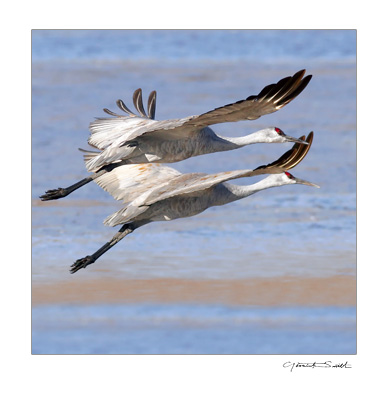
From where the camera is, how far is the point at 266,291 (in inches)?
656

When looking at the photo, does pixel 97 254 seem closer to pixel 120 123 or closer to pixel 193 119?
pixel 120 123

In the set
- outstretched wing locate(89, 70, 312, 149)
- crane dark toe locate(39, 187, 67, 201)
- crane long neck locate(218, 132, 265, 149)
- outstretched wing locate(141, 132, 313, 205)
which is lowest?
crane dark toe locate(39, 187, 67, 201)

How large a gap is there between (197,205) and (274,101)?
1.60 metres

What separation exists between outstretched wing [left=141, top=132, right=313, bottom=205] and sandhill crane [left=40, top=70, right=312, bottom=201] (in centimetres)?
15

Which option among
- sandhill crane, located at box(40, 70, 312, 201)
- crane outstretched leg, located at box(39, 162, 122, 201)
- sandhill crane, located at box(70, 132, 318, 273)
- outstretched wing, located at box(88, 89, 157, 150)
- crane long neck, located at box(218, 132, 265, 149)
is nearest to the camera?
sandhill crane, located at box(40, 70, 312, 201)

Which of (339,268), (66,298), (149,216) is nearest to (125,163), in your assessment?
(149,216)

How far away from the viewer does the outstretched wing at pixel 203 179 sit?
49.0 feet

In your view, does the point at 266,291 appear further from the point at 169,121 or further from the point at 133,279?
the point at 169,121

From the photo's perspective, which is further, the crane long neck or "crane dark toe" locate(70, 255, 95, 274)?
"crane dark toe" locate(70, 255, 95, 274)

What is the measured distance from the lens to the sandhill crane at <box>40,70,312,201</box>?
1447 cm

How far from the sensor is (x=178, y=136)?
15.5 metres

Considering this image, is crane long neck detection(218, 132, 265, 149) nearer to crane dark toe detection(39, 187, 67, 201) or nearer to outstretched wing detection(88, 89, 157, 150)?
outstretched wing detection(88, 89, 157, 150)

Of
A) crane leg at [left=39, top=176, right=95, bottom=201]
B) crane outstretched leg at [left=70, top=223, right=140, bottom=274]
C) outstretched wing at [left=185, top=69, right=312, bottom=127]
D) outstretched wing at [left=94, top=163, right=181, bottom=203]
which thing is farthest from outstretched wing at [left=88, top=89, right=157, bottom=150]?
outstretched wing at [left=185, top=69, right=312, bottom=127]

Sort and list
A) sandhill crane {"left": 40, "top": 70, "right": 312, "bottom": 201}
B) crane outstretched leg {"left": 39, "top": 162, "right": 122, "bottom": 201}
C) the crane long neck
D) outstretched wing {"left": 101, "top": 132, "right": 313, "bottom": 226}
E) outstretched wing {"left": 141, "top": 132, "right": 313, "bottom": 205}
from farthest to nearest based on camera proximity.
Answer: crane outstretched leg {"left": 39, "top": 162, "right": 122, "bottom": 201}
the crane long neck
outstretched wing {"left": 101, "top": 132, "right": 313, "bottom": 226}
outstretched wing {"left": 141, "top": 132, "right": 313, "bottom": 205}
sandhill crane {"left": 40, "top": 70, "right": 312, "bottom": 201}
